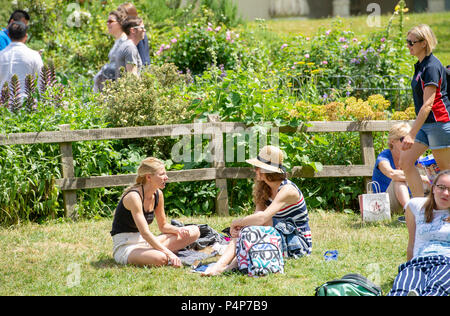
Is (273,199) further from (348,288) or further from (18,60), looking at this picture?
(18,60)

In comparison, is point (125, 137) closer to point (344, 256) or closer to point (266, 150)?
point (266, 150)

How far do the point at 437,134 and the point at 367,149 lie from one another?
4.36 ft

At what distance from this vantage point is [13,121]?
6.37m

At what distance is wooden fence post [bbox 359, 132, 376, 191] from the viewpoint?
22.0 feet

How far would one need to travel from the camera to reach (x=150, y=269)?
4766 millimetres

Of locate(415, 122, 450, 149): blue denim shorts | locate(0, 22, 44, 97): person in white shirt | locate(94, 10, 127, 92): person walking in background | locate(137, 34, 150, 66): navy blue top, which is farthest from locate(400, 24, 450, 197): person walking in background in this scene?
locate(0, 22, 44, 97): person in white shirt

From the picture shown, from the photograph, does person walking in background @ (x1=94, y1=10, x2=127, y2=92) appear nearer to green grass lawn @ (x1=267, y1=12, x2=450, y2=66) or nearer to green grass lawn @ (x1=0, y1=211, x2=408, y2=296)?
green grass lawn @ (x1=0, y1=211, x2=408, y2=296)

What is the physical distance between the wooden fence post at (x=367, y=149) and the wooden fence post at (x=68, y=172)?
10.1 ft

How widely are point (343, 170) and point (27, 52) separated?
4.02m

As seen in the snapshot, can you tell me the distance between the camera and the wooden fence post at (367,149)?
6715mm

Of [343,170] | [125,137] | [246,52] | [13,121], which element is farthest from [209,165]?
[246,52]

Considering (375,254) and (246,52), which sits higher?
(246,52)

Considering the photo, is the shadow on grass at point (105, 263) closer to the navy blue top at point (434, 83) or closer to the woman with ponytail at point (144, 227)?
the woman with ponytail at point (144, 227)

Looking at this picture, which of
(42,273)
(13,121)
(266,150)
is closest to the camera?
(42,273)
